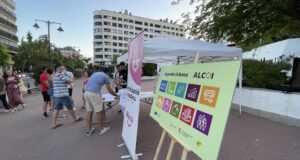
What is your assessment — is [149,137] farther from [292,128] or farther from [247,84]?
[247,84]

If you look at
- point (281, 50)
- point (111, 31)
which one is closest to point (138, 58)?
point (281, 50)

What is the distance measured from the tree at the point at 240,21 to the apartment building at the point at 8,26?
60.7m

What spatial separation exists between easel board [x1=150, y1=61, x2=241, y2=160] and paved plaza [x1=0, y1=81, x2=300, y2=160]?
165cm

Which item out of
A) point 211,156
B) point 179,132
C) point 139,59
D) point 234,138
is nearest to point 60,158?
point 139,59

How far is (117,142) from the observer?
4.74 meters

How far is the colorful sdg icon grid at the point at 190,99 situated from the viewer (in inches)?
→ 74.7

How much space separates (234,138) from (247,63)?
5371 millimetres

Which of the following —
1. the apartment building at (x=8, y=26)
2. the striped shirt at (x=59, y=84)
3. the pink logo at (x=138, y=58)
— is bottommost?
the striped shirt at (x=59, y=84)

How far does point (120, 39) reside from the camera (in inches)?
3565

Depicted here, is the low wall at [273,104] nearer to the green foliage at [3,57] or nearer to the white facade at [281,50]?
the white facade at [281,50]

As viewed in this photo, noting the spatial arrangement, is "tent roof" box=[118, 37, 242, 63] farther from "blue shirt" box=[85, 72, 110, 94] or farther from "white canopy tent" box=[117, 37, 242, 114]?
"blue shirt" box=[85, 72, 110, 94]

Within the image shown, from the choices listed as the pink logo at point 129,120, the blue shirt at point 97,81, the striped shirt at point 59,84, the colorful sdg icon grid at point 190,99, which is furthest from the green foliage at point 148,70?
the colorful sdg icon grid at point 190,99

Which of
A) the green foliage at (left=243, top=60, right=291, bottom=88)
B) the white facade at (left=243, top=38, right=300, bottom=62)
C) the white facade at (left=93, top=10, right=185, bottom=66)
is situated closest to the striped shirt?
the green foliage at (left=243, top=60, right=291, bottom=88)

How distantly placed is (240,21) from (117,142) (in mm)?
6911
